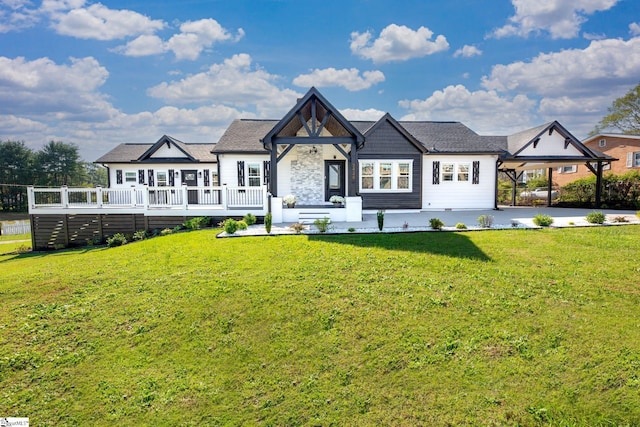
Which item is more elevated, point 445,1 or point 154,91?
point 445,1

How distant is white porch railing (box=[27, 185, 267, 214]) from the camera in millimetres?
14562

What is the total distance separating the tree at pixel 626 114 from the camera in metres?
37.9

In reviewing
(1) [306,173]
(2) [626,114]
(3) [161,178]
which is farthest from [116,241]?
(2) [626,114]

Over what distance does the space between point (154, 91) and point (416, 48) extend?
51.6 feet

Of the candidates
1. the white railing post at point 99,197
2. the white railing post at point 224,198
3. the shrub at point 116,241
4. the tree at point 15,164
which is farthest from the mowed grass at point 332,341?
the tree at point 15,164

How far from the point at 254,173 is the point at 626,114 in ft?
146

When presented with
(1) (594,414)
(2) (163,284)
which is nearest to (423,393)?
(1) (594,414)

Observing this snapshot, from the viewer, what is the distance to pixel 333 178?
18.1m

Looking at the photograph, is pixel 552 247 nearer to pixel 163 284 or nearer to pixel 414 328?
pixel 414 328

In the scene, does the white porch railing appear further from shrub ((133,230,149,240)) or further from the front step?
the front step

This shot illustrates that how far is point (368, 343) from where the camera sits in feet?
16.5

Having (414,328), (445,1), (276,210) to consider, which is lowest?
(414,328)

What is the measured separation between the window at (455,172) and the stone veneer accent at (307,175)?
6611 millimetres

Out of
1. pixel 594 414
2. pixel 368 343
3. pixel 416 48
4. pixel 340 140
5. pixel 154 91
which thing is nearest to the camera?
pixel 594 414
